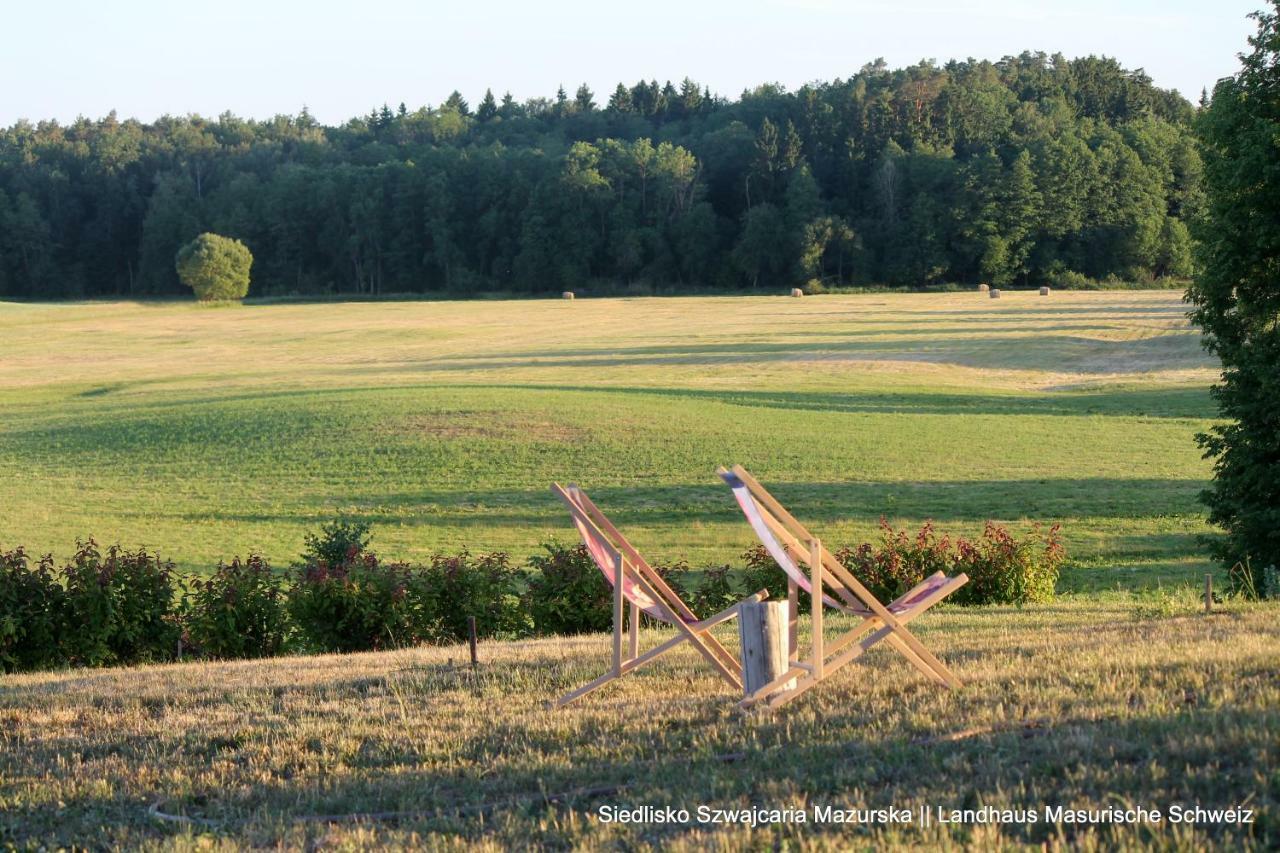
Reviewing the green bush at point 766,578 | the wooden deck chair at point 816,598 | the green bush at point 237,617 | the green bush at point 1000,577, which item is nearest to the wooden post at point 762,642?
the wooden deck chair at point 816,598

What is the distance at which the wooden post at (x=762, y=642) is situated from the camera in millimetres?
7336

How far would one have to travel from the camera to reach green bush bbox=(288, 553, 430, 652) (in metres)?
12.9

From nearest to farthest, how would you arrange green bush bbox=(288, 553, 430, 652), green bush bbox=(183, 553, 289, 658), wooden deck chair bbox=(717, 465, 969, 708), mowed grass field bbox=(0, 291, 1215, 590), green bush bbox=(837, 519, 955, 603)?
wooden deck chair bbox=(717, 465, 969, 708)
green bush bbox=(183, 553, 289, 658)
green bush bbox=(288, 553, 430, 652)
green bush bbox=(837, 519, 955, 603)
mowed grass field bbox=(0, 291, 1215, 590)

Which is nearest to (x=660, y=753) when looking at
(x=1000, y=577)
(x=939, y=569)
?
(x=939, y=569)

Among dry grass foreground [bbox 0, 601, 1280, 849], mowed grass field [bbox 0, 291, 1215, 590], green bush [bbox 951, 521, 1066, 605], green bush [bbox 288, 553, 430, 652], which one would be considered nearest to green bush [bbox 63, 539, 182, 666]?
green bush [bbox 288, 553, 430, 652]

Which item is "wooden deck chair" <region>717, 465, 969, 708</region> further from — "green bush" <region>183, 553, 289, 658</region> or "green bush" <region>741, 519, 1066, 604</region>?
"green bush" <region>183, 553, 289, 658</region>

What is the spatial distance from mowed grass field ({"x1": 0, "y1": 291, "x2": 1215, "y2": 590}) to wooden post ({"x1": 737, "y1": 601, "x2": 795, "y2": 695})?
438 inches

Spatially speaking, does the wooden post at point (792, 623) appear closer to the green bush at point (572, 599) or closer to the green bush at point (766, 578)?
the green bush at point (572, 599)

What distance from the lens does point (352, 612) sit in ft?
42.4

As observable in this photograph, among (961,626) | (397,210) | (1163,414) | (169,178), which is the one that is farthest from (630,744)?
(169,178)

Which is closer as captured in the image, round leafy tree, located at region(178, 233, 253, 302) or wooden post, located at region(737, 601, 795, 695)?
wooden post, located at region(737, 601, 795, 695)

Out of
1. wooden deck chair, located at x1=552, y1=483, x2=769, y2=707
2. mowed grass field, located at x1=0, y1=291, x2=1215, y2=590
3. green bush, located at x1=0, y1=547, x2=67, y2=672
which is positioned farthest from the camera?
mowed grass field, located at x1=0, y1=291, x2=1215, y2=590

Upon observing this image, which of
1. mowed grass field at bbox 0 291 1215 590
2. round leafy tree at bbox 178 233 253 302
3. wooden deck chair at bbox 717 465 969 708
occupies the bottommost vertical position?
mowed grass field at bbox 0 291 1215 590

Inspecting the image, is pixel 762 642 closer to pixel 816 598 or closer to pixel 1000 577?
pixel 816 598
